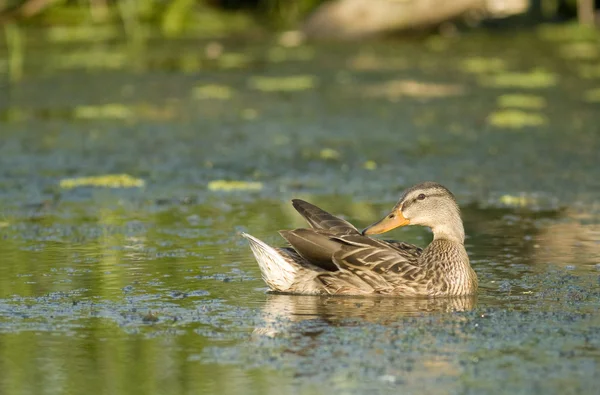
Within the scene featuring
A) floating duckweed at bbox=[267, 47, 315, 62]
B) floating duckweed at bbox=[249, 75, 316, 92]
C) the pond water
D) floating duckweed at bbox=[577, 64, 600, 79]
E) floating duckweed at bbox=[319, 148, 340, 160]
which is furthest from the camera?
floating duckweed at bbox=[267, 47, 315, 62]

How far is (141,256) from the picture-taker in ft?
32.2

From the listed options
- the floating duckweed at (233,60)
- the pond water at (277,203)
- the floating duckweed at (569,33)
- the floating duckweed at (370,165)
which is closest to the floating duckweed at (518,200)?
the pond water at (277,203)

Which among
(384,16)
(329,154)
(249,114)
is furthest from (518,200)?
(384,16)

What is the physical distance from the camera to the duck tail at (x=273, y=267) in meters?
8.58

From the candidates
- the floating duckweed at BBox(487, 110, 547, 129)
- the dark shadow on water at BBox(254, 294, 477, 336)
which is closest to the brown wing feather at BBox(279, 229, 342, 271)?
the dark shadow on water at BBox(254, 294, 477, 336)

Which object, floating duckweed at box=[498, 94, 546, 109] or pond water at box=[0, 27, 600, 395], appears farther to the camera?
floating duckweed at box=[498, 94, 546, 109]

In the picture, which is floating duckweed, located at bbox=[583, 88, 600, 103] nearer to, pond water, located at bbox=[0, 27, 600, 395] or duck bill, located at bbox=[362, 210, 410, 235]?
pond water, located at bbox=[0, 27, 600, 395]

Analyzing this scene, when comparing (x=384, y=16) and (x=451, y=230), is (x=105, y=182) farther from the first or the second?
(x=384, y=16)

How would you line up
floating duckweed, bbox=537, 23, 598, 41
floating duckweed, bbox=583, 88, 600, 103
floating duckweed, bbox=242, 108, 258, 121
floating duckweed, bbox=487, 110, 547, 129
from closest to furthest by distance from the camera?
1. floating duckweed, bbox=487, 110, 547, 129
2. floating duckweed, bbox=242, 108, 258, 121
3. floating duckweed, bbox=583, 88, 600, 103
4. floating duckweed, bbox=537, 23, 598, 41

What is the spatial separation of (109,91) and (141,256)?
9486 millimetres

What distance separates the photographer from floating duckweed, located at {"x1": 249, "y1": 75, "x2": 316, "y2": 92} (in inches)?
760

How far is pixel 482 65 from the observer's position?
20969 millimetres

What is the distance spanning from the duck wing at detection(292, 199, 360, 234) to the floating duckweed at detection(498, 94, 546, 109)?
870 centimetres

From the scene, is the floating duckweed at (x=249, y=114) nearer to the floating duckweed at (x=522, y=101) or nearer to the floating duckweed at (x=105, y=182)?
the floating duckweed at (x=522, y=101)
